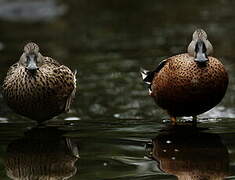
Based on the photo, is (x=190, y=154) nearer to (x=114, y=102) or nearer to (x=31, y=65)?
(x=31, y=65)

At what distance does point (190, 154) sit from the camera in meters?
5.62

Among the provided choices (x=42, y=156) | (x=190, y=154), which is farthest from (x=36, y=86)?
(x=190, y=154)

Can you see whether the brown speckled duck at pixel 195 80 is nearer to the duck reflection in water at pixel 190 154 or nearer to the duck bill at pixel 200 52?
the duck bill at pixel 200 52

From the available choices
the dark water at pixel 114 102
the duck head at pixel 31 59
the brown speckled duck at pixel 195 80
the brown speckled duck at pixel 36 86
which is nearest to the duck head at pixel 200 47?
the brown speckled duck at pixel 195 80

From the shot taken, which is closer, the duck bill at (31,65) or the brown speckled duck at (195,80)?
the duck bill at (31,65)

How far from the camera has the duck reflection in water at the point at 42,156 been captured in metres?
5.22

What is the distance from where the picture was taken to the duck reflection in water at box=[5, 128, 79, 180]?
522 cm

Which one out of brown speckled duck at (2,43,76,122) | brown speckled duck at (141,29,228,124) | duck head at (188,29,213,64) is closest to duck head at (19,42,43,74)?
brown speckled duck at (2,43,76,122)

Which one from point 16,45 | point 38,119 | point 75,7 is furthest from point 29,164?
point 75,7

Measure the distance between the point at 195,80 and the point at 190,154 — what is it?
1.06 metres

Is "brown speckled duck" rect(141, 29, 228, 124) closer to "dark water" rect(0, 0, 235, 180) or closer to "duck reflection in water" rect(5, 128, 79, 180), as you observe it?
"dark water" rect(0, 0, 235, 180)

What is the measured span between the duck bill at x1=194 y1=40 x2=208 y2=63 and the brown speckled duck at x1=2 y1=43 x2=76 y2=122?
4.38 ft

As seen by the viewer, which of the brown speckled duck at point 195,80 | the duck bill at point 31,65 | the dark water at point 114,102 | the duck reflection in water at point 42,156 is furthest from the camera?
the brown speckled duck at point 195,80

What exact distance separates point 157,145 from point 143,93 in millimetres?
4247
